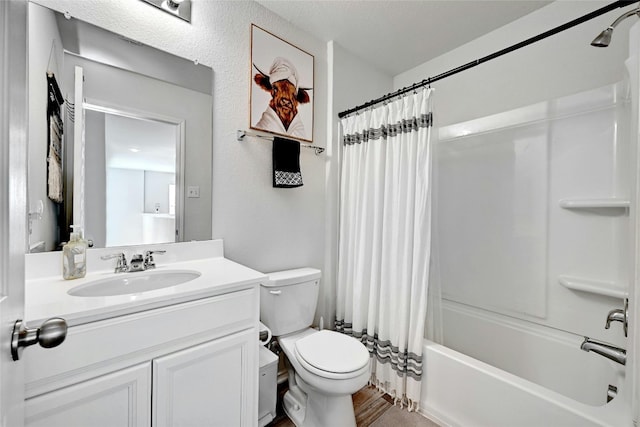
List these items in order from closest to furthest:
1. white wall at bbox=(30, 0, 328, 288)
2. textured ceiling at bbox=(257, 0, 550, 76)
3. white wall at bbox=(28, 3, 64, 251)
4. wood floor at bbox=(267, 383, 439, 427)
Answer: white wall at bbox=(28, 3, 64, 251) < white wall at bbox=(30, 0, 328, 288) < wood floor at bbox=(267, 383, 439, 427) < textured ceiling at bbox=(257, 0, 550, 76)

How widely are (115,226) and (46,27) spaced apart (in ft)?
A: 2.86

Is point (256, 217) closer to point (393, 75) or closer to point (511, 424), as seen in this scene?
point (511, 424)

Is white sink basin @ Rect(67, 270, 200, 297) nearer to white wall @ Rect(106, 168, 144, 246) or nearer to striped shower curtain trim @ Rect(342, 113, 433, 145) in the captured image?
white wall @ Rect(106, 168, 144, 246)

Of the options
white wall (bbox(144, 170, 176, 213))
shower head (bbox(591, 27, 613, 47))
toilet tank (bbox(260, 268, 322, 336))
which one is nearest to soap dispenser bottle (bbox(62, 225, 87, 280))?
white wall (bbox(144, 170, 176, 213))

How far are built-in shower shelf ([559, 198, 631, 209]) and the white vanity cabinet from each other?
1.86 m

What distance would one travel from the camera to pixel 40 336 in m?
0.48

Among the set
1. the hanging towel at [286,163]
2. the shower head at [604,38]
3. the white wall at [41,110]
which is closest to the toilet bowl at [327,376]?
the hanging towel at [286,163]

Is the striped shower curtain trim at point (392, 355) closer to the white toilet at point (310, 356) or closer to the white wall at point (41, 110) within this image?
the white toilet at point (310, 356)

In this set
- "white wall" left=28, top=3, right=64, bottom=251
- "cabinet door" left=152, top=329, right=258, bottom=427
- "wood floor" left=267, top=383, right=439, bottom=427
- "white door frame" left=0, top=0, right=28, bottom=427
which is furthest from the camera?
"wood floor" left=267, top=383, right=439, bottom=427

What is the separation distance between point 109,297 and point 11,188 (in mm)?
610

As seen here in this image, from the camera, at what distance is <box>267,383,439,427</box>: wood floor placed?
1514 millimetres

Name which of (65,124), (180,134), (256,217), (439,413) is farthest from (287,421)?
(65,124)

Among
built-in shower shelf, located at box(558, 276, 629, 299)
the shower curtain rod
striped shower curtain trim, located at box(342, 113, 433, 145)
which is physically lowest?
built-in shower shelf, located at box(558, 276, 629, 299)

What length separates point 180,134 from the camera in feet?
4.92
